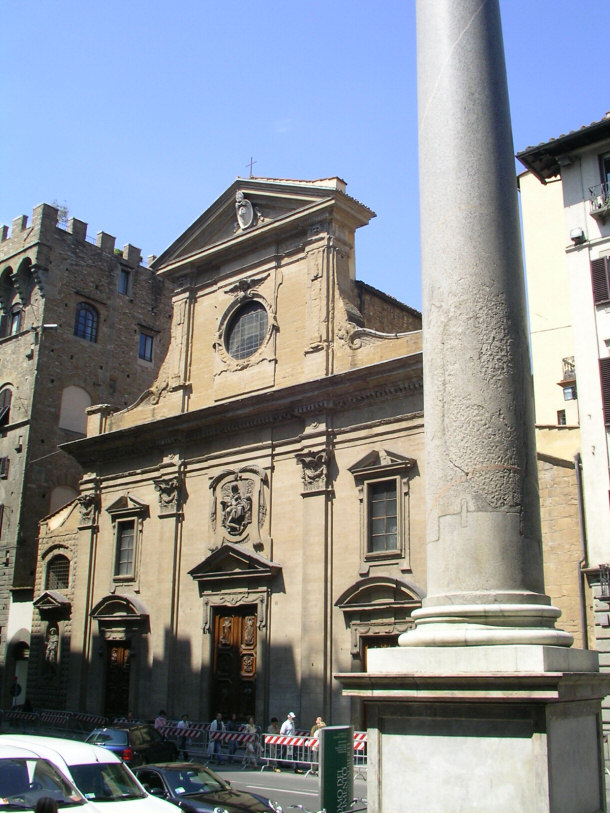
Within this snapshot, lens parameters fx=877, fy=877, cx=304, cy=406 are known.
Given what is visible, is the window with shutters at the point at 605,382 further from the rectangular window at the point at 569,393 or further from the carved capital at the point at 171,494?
the carved capital at the point at 171,494

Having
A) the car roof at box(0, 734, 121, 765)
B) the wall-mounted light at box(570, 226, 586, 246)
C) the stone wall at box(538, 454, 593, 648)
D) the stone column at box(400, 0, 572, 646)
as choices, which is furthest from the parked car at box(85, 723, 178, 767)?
the wall-mounted light at box(570, 226, 586, 246)

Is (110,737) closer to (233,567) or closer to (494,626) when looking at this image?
(233,567)

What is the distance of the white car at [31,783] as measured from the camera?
8430 millimetres

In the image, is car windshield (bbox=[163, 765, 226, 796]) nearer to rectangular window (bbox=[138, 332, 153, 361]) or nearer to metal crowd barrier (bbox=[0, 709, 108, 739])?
metal crowd barrier (bbox=[0, 709, 108, 739])

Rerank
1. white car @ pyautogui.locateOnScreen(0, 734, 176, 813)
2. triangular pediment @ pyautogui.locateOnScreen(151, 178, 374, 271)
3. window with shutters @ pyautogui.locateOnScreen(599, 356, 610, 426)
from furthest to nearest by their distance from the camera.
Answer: triangular pediment @ pyautogui.locateOnScreen(151, 178, 374, 271) < window with shutters @ pyautogui.locateOnScreen(599, 356, 610, 426) < white car @ pyautogui.locateOnScreen(0, 734, 176, 813)


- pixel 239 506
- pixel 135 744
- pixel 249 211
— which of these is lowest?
pixel 135 744

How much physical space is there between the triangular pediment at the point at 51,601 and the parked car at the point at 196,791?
19474 mm

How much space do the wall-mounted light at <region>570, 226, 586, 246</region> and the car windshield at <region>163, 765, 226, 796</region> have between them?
50.3 feet

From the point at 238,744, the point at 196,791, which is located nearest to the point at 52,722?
the point at 238,744

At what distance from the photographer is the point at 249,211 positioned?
28219mm

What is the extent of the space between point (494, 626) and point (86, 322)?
1454 inches

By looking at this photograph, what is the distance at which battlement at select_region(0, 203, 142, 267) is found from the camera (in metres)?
40.1

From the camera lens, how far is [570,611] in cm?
1920

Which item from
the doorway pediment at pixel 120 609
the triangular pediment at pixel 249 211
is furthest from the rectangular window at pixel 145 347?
the doorway pediment at pixel 120 609
